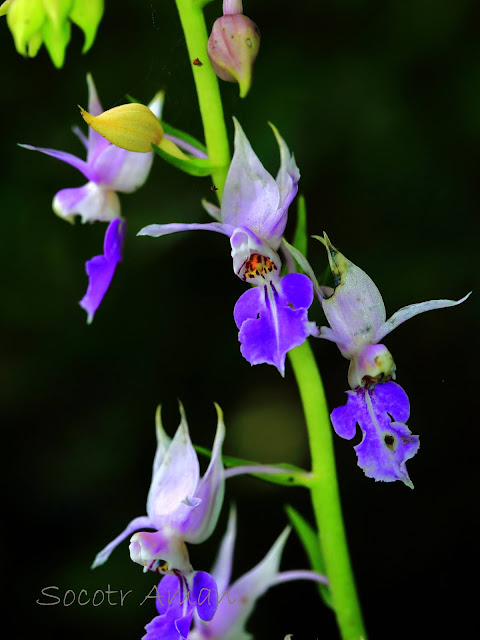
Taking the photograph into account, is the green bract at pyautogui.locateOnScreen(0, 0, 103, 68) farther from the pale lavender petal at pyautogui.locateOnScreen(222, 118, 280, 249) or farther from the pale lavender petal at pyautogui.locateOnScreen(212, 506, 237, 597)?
the pale lavender petal at pyautogui.locateOnScreen(212, 506, 237, 597)

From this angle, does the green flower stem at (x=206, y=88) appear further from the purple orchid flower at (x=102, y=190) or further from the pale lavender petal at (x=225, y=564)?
the pale lavender petal at (x=225, y=564)

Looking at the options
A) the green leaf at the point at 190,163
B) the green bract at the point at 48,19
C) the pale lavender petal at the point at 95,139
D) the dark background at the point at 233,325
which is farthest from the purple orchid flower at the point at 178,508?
the dark background at the point at 233,325

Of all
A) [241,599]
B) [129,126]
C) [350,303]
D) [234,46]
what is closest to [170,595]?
[241,599]

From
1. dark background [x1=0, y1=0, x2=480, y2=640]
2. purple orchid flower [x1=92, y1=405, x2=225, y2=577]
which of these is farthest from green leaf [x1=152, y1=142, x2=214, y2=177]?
dark background [x1=0, y1=0, x2=480, y2=640]

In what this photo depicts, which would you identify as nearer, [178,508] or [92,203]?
[178,508]

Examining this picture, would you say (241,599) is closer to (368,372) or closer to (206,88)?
(368,372)

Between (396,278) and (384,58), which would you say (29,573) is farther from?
(384,58)

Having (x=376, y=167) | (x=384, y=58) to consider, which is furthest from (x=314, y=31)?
(x=376, y=167)
